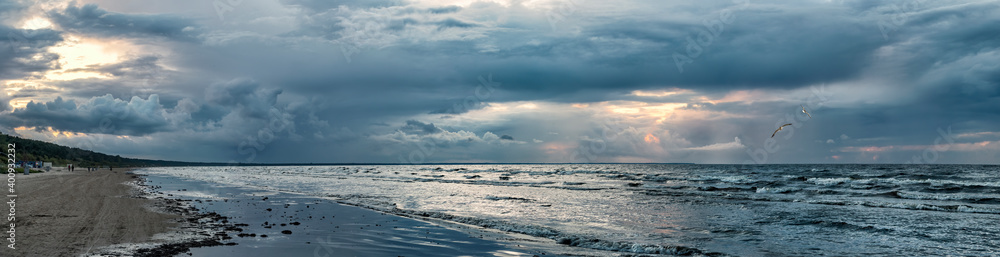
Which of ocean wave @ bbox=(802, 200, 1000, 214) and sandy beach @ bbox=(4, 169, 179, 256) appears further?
ocean wave @ bbox=(802, 200, 1000, 214)

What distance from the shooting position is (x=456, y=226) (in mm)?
21938

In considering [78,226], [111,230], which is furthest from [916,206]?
[78,226]

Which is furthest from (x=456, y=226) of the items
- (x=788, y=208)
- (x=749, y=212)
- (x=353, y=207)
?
(x=788, y=208)

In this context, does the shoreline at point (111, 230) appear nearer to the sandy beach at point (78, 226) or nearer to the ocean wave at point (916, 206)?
the sandy beach at point (78, 226)

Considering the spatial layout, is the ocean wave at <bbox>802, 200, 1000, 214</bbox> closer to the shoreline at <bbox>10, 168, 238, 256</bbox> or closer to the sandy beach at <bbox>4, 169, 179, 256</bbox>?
the shoreline at <bbox>10, 168, 238, 256</bbox>

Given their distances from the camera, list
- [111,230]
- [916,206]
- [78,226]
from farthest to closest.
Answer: [916,206]
[78,226]
[111,230]

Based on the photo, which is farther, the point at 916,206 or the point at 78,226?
the point at 916,206

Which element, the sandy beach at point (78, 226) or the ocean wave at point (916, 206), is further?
the ocean wave at point (916, 206)

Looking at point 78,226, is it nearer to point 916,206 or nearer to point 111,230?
point 111,230

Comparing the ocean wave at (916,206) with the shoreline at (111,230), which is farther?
the ocean wave at (916,206)

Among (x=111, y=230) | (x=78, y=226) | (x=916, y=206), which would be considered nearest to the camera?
(x=111, y=230)

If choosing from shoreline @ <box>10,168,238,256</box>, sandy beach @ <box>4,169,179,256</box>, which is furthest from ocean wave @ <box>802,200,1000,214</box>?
sandy beach @ <box>4,169,179,256</box>

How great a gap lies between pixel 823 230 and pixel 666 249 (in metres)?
9.06

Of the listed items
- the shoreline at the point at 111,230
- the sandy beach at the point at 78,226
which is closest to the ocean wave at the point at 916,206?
the shoreline at the point at 111,230
